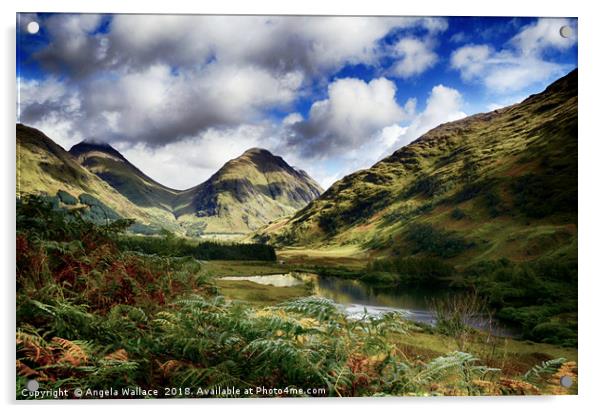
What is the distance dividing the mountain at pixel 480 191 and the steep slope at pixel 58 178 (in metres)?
1.65

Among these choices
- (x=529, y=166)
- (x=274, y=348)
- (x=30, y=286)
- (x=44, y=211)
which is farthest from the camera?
(x=529, y=166)

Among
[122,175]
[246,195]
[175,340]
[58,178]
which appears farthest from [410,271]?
[58,178]

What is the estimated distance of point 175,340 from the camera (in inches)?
183

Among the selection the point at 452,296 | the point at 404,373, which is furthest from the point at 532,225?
the point at 404,373

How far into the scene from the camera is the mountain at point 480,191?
18.0 ft

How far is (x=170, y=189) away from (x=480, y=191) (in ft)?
11.6

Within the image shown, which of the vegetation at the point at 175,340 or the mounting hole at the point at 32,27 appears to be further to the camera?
the mounting hole at the point at 32,27

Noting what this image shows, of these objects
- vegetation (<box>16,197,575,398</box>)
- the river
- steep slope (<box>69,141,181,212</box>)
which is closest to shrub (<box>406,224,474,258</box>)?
the river

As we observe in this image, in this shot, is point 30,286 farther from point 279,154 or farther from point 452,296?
point 452,296

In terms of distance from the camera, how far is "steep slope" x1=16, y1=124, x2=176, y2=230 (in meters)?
5.26

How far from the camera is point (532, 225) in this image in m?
5.48

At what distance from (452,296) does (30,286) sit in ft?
14.2

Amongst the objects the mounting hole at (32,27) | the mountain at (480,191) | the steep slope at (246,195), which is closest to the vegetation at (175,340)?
the steep slope at (246,195)

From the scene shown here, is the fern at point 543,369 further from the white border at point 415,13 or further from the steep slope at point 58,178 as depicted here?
Answer: the steep slope at point 58,178
